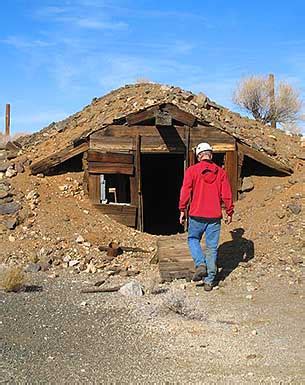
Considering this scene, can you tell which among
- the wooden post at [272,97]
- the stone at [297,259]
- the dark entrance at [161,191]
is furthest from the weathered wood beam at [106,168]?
the wooden post at [272,97]

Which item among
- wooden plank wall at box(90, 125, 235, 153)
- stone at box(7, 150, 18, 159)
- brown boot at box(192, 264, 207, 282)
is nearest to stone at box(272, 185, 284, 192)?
wooden plank wall at box(90, 125, 235, 153)

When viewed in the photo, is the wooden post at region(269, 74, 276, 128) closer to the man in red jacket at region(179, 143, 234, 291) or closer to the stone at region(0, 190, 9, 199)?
the stone at region(0, 190, 9, 199)

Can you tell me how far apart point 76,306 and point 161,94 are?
27.5ft

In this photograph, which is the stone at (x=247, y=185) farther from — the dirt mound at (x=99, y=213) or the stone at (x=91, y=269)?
the stone at (x=91, y=269)

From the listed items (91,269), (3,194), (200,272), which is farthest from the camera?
(3,194)

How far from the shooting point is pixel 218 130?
13.2 metres

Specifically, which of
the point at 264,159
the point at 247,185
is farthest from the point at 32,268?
the point at 264,159

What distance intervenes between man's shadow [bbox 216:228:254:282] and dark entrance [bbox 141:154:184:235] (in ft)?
25.0

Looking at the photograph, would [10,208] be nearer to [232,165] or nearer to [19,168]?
[19,168]

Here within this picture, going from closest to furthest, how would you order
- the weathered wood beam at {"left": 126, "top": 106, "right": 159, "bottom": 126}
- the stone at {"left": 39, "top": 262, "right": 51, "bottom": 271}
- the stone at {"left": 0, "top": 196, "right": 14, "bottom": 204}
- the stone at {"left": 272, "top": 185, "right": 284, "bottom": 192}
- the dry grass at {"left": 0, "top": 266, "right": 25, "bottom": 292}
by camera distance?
the dry grass at {"left": 0, "top": 266, "right": 25, "bottom": 292}, the stone at {"left": 39, "top": 262, "right": 51, "bottom": 271}, the stone at {"left": 0, "top": 196, "right": 14, "bottom": 204}, the stone at {"left": 272, "top": 185, "right": 284, "bottom": 192}, the weathered wood beam at {"left": 126, "top": 106, "right": 159, "bottom": 126}

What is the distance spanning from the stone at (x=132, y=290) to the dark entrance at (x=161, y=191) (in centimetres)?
1030

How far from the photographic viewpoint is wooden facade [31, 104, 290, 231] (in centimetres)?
1290

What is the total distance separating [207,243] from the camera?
8.71m

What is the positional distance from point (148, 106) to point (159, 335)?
7.61 metres
